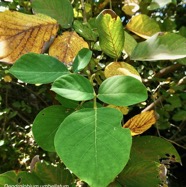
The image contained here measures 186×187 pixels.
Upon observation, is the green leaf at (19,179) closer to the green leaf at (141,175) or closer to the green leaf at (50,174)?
the green leaf at (50,174)

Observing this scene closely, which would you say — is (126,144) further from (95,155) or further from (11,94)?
(11,94)

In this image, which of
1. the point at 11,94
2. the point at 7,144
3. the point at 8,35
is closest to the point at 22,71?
the point at 8,35

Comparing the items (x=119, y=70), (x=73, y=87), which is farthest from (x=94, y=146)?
(x=119, y=70)

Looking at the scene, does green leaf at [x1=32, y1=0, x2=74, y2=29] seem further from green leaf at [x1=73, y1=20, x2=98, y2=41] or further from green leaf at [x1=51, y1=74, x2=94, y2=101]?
green leaf at [x1=51, y1=74, x2=94, y2=101]

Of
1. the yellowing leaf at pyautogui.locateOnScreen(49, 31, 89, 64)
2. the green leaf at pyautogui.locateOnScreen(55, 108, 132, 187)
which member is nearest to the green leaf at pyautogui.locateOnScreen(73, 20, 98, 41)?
the yellowing leaf at pyautogui.locateOnScreen(49, 31, 89, 64)

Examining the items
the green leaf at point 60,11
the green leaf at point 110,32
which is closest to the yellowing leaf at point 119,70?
the green leaf at point 110,32

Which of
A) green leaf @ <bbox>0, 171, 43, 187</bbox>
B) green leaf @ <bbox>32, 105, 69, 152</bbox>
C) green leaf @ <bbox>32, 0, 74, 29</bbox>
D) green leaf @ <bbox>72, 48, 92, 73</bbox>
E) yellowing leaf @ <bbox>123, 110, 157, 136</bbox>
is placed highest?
green leaf @ <bbox>32, 0, 74, 29</bbox>

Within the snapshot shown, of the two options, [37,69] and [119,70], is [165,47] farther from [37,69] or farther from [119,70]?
[37,69]
